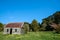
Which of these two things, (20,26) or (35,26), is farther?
(35,26)

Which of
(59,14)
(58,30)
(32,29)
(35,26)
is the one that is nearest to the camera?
(58,30)

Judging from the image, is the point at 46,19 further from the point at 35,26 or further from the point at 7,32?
the point at 7,32

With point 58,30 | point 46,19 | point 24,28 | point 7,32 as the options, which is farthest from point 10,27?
point 46,19

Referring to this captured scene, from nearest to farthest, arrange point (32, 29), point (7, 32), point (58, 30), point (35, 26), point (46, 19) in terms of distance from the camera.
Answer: point (58, 30) < point (7, 32) < point (35, 26) < point (32, 29) < point (46, 19)

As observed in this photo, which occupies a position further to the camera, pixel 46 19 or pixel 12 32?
pixel 46 19

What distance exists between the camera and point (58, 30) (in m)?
41.8

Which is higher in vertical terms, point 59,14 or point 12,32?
point 59,14

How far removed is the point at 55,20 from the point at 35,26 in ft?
33.9

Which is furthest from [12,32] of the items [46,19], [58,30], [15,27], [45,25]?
[46,19]

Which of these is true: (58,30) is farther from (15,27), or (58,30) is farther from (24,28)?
(15,27)

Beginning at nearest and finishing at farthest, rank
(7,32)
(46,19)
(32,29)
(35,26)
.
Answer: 1. (7,32)
2. (35,26)
3. (32,29)
4. (46,19)

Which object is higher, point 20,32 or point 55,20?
point 55,20

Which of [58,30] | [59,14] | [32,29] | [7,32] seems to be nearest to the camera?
[58,30]

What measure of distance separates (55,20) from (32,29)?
13.8 m
